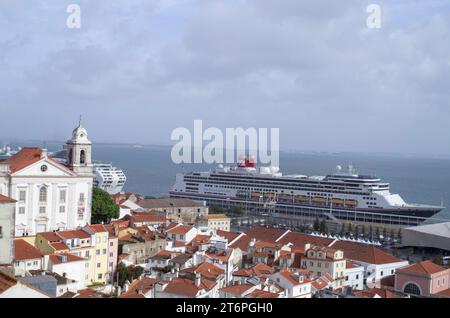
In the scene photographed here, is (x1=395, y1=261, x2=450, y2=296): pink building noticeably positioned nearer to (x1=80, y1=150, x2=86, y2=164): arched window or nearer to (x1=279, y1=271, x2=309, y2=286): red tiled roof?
(x1=279, y1=271, x2=309, y2=286): red tiled roof

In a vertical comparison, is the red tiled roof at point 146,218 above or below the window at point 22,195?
below

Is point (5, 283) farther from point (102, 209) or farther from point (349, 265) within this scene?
point (102, 209)

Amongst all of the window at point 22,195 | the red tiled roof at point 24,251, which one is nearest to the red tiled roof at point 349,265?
the red tiled roof at point 24,251

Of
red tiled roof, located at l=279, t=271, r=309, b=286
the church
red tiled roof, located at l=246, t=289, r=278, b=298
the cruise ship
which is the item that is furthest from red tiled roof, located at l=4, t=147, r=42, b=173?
the cruise ship

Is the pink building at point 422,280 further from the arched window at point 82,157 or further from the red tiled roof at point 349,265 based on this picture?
the arched window at point 82,157

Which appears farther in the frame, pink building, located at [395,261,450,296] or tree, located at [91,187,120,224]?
tree, located at [91,187,120,224]
